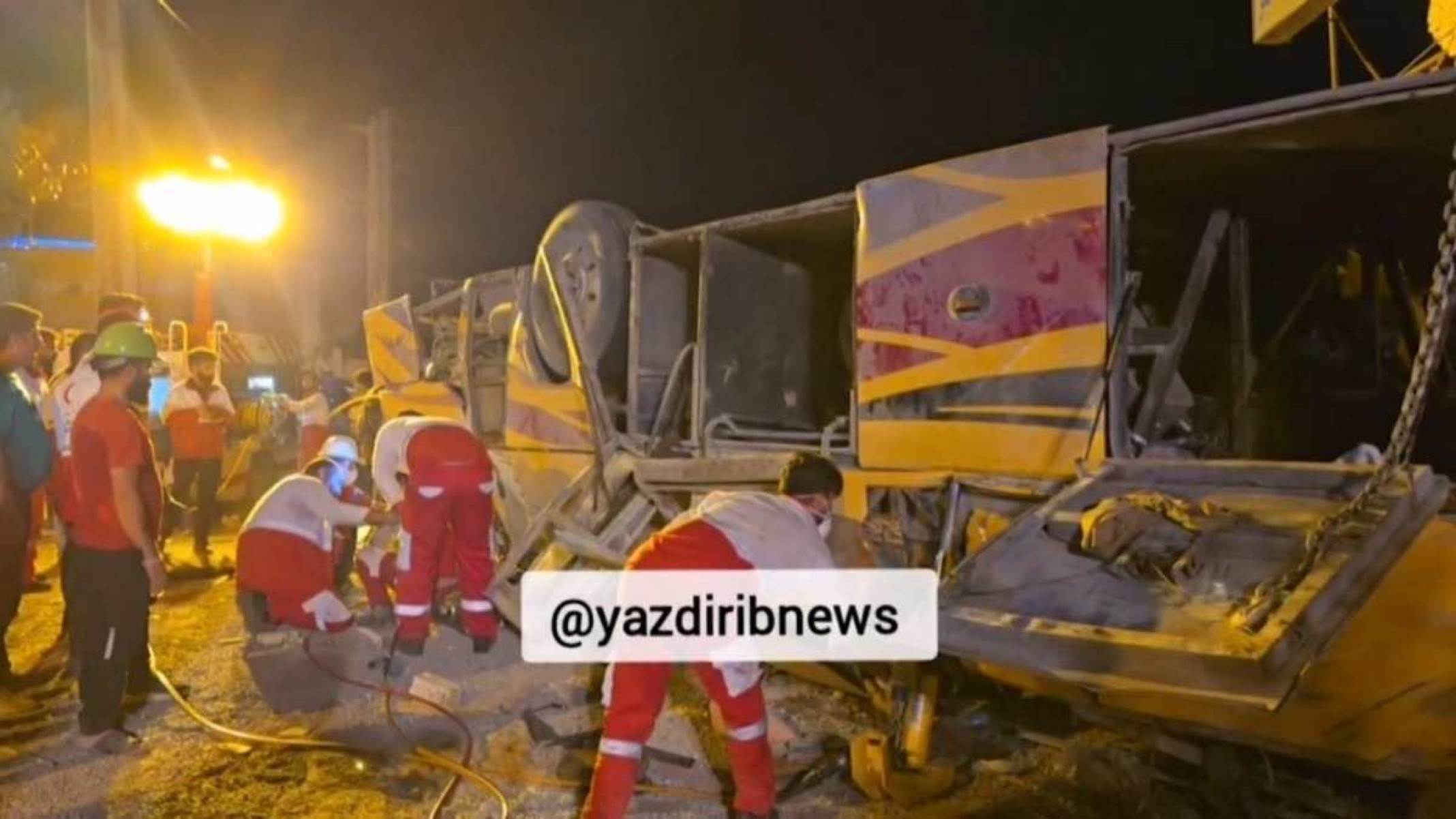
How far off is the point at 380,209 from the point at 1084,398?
41.2 feet

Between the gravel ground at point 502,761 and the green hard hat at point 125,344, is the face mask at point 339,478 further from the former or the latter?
the green hard hat at point 125,344

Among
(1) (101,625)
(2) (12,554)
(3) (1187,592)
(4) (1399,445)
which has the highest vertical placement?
(4) (1399,445)

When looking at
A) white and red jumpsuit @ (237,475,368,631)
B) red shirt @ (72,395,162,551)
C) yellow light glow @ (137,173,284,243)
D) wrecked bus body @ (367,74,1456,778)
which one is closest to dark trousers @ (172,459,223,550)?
wrecked bus body @ (367,74,1456,778)

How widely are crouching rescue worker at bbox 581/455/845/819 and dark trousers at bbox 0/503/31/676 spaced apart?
305 centimetres

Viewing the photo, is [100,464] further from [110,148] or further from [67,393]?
[110,148]

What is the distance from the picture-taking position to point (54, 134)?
19875 millimetres

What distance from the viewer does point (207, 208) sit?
43.7 ft

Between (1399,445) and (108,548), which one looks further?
(108,548)

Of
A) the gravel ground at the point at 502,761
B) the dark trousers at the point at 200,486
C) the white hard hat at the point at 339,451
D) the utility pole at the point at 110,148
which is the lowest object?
the gravel ground at the point at 502,761

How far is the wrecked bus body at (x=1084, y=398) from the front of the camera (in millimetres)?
2641

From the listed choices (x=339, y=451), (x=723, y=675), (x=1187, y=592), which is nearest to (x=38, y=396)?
(x=339, y=451)

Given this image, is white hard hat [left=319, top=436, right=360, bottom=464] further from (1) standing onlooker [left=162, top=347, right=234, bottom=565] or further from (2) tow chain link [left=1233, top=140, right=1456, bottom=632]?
(2) tow chain link [left=1233, top=140, right=1456, bottom=632]

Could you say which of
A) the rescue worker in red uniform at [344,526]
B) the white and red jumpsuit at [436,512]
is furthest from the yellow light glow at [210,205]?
the white and red jumpsuit at [436,512]

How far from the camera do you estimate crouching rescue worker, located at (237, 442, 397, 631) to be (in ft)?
17.5
